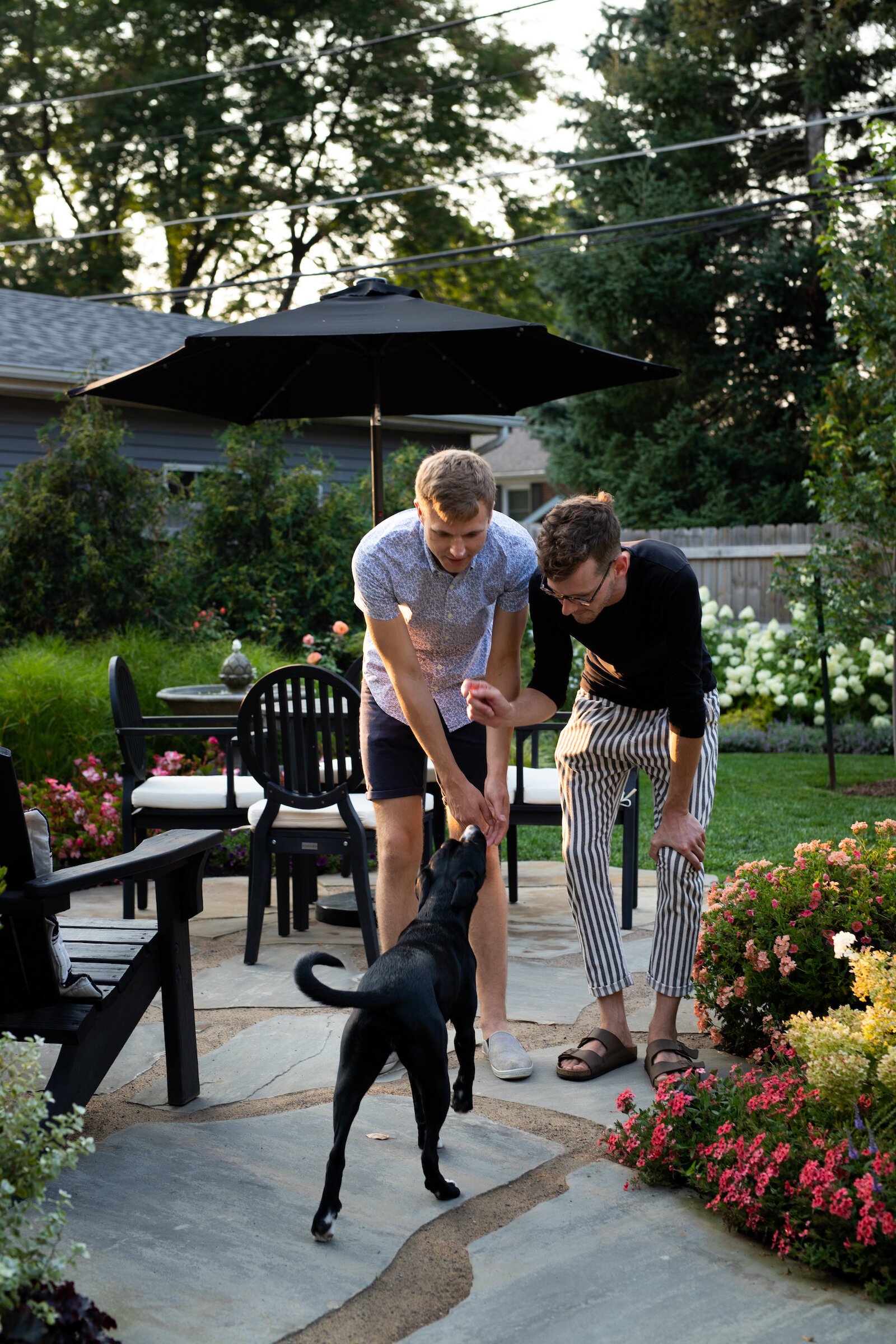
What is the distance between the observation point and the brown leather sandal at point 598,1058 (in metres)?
3.42

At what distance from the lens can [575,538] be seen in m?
2.91

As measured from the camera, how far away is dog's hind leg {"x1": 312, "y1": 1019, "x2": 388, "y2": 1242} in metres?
2.44

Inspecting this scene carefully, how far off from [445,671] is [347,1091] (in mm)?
1442

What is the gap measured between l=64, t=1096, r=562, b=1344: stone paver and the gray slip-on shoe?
11.7 inches

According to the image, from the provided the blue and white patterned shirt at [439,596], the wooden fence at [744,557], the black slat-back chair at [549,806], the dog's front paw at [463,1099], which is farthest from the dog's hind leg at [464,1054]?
the wooden fence at [744,557]

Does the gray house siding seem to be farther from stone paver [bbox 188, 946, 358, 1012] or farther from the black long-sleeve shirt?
the black long-sleeve shirt

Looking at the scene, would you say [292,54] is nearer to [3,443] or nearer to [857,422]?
[3,443]

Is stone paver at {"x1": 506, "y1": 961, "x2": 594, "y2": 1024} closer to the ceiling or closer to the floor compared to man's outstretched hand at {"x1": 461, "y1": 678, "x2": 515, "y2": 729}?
closer to the floor

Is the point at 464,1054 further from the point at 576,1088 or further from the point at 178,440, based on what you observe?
the point at 178,440

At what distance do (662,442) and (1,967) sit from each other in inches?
682

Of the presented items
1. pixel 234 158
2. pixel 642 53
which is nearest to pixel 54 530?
pixel 642 53

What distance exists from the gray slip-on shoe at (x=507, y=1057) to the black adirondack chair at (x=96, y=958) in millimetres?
819

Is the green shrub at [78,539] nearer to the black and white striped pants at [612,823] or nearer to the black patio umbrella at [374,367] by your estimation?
the black patio umbrella at [374,367]

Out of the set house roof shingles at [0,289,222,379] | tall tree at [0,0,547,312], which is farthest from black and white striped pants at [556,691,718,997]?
tall tree at [0,0,547,312]
